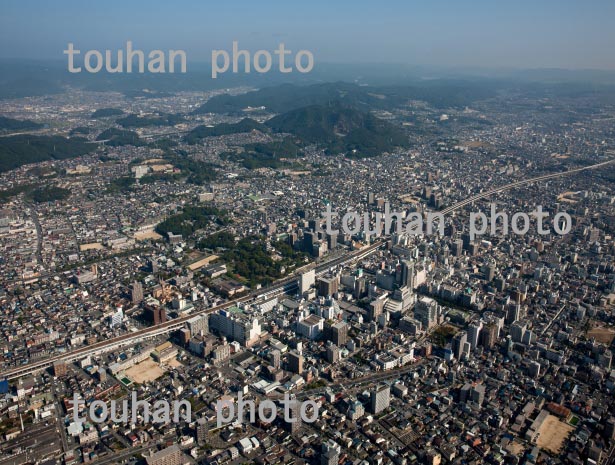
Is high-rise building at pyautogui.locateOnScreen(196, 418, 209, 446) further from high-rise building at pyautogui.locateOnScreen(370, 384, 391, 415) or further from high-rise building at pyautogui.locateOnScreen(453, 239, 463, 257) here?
high-rise building at pyautogui.locateOnScreen(453, 239, 463, 257)

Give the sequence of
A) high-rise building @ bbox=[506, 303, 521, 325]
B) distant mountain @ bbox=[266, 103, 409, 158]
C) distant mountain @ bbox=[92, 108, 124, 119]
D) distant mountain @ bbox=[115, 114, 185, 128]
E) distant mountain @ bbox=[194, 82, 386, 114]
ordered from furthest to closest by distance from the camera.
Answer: distant mountain @ bbox=[194, 82, 386, 114], distant mountain @ bbox=[92, 108, 124, 119], distant mountain @ bbox=[115, 114, 185, 128], distant mountain @ bbox=[266, 103, 409, 158], high-rise building @ bbox=[506, 303, 521, 325]

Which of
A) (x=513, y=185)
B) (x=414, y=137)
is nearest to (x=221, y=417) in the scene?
(x=513, y=185)

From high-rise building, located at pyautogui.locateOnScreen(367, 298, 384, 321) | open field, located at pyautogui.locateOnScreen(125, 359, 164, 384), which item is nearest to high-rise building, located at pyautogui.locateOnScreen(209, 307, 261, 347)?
open field, located at pyautogui.locateOnScreen(125, 359, 164, 384)

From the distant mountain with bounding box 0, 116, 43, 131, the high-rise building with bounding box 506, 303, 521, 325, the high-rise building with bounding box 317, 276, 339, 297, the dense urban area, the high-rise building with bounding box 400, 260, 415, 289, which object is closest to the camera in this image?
the dense urban area

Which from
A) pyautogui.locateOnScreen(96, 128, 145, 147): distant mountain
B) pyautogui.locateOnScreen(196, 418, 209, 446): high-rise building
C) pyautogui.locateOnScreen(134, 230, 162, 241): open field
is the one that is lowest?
pyautogui.locateOnScreen(196, 418, 209, 446): high-rise building

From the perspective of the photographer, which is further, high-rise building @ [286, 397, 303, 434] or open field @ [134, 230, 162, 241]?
open field @ [134, 230, 162, 241]

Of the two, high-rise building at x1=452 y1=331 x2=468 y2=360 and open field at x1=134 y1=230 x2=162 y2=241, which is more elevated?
high-rise building at x1=452 y1=331 x2=468 y2=360

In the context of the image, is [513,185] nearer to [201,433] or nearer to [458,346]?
[458,346]
